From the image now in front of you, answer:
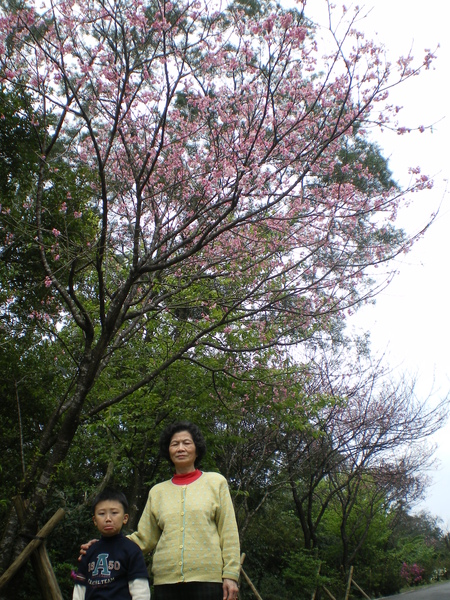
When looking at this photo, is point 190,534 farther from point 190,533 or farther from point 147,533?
point 147,533

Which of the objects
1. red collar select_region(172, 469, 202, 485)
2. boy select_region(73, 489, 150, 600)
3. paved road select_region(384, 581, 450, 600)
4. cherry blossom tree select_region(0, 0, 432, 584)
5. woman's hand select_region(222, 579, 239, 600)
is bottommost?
paved road select_region(384, 581, 450, 600)

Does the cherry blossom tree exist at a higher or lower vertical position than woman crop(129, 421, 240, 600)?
higher

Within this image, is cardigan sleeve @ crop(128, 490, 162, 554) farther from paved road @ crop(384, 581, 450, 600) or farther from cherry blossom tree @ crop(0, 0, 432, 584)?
paved road @ crop(384, 581, 450, 600)

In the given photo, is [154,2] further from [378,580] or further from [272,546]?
[378,580]

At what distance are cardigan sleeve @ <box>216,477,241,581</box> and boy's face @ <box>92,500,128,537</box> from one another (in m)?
0.48

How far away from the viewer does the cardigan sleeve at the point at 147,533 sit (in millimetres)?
2736

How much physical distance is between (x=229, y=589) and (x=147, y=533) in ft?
1.70

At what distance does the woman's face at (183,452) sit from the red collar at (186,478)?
23mm

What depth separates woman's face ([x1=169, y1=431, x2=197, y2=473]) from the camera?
286 centimetres

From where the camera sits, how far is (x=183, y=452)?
2861mm

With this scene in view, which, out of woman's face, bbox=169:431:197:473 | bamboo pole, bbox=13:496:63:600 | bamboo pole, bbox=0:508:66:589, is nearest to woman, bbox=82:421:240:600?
woman's face, bbox=169:431:197:473

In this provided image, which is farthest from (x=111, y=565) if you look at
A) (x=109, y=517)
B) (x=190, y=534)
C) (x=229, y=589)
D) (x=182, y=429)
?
(x=182, y=429)

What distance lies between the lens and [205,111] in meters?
5.91

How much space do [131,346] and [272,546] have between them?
6.80 metres
